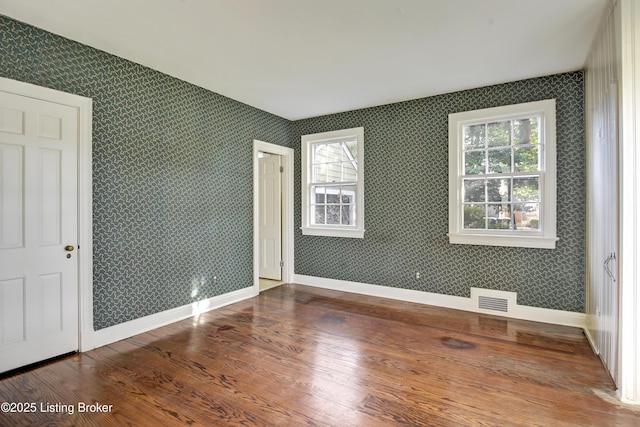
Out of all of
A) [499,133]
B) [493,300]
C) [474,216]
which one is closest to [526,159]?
[499,133]

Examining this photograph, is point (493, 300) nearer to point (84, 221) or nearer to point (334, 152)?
point (334, 152)

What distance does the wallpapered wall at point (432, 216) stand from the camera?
3596mm

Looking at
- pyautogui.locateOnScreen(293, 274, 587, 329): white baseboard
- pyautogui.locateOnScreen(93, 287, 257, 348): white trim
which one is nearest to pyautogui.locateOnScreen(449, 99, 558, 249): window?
pyautogui.locateOnScreen(293, 274, 587, 329): white baseboard

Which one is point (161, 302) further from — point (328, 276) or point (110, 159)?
point (328, 276)

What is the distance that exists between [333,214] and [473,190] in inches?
81.9

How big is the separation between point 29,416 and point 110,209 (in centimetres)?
171

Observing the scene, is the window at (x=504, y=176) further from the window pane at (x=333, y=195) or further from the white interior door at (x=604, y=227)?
the window pane at (x=333, y=195)

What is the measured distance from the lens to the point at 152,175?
138 inches

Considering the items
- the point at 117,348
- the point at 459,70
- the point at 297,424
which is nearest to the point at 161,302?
the point at 117,348

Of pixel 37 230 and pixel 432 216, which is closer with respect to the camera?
pixel 37 230

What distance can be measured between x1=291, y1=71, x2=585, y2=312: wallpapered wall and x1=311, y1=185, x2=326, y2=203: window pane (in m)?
0.34

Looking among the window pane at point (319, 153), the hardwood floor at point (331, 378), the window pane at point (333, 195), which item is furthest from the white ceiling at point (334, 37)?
the hardwood floor at point (331, 378)

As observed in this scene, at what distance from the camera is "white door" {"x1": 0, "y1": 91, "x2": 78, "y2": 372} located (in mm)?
2547

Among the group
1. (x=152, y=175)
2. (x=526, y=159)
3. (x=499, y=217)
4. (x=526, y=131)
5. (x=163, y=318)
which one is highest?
(x=526, y=131)
